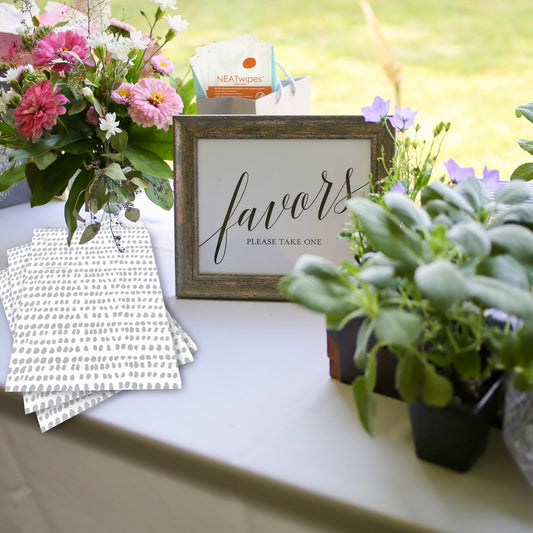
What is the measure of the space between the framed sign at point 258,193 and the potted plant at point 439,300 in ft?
1.14

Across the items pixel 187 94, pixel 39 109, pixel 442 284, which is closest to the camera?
pixel 442 284

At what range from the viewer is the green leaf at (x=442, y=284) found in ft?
1.50

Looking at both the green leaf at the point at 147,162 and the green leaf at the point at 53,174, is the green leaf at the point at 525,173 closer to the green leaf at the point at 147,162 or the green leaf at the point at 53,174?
the green leaf at the point at 147,162

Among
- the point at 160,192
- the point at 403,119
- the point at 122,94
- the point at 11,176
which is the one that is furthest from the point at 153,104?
the point at 403,119

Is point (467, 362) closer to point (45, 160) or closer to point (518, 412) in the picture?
point (518, 412)

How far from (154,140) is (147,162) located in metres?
0.07

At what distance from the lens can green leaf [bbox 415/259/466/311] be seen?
0.46 metres

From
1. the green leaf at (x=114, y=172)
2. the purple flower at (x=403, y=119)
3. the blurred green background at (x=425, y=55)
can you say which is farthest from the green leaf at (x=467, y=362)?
the blurred green background at (x=425, y=55)

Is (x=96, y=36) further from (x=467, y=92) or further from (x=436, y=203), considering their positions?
(x=467, y=92)

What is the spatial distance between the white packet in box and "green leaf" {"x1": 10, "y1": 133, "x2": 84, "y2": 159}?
0.81 ft

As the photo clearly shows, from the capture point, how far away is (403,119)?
84 cm

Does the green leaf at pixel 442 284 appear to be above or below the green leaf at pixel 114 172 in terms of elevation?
above

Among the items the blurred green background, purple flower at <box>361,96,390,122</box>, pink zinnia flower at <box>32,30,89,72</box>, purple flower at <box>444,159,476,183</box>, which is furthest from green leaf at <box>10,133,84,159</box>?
the blurred green background

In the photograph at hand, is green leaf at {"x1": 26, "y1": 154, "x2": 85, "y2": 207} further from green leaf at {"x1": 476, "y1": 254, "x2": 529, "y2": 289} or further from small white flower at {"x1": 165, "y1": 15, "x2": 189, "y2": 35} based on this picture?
green leaf at {"x1": 476, "y1": 254, "x2": 529, "y2": 289}
